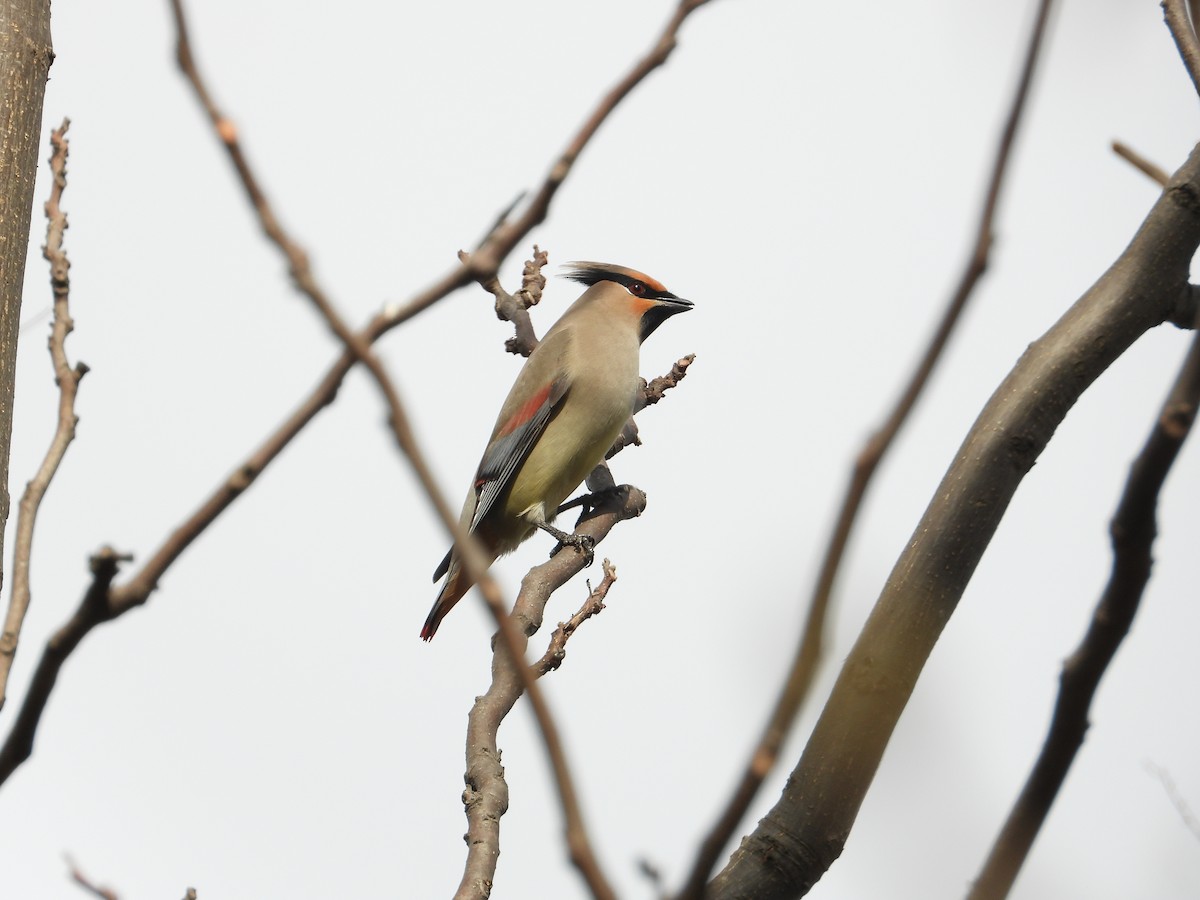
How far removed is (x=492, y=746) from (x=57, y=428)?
1.13 metres

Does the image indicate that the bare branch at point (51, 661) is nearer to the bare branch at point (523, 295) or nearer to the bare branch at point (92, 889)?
the bare branch at point (92, 889)

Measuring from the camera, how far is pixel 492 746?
8.93 feet

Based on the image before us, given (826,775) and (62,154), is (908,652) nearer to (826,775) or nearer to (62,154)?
(826,775)

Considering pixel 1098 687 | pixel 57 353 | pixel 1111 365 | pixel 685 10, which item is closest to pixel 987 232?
pixel 1098 687

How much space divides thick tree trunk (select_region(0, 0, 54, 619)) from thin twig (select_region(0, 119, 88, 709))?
58 mm

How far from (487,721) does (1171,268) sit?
1487 millimetres

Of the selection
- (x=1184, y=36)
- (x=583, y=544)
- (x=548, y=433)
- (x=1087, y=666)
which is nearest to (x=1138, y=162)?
(x=1184, y=36)

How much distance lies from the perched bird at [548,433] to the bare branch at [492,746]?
3.18 ft

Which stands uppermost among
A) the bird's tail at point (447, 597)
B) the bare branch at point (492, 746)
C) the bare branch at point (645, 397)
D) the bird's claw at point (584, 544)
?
the bare branch at point (645, 397)

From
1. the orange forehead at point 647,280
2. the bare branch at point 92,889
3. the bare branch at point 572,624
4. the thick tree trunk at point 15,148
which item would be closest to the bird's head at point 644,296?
the orange forehead at point 647,280

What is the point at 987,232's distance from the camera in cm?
87

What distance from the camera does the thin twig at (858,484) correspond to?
0.84 metres

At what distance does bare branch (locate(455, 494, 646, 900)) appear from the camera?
228cm

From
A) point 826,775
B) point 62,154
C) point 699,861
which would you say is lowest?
point 699,861
